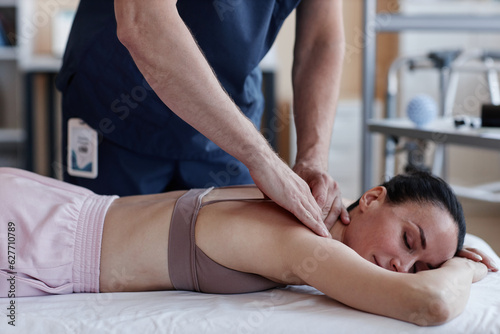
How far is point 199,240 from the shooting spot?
3.70ft

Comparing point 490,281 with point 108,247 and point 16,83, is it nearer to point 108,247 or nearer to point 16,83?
point 108,247

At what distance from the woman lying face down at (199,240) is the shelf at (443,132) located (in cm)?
66

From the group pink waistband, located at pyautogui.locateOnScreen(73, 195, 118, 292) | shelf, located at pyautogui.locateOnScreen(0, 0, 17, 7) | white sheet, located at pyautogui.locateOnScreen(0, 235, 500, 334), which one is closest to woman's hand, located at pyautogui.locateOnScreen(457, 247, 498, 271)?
white sheet, located at pyautogui.locateOnScreen(0, 235, 500, 334)

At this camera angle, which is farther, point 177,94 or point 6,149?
point 6,149

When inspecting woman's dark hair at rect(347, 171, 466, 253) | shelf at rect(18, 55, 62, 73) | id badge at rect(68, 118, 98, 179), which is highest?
shelf at rect(18, 55, 62, 73)

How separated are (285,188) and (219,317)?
263mm

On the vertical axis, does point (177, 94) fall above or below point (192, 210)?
above

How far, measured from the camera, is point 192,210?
116 centimetres

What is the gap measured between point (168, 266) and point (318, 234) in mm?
302

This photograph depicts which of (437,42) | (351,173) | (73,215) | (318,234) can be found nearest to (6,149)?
(351,173)

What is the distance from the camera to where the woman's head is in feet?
3.75

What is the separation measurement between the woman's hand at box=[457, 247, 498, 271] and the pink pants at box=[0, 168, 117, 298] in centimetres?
76

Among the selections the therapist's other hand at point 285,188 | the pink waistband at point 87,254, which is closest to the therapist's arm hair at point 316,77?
the therapist's other hand at point 285,188

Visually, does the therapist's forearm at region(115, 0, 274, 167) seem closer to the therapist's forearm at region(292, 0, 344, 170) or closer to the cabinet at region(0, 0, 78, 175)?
the therapist's forearm at region(292, 0, 344, 170)
